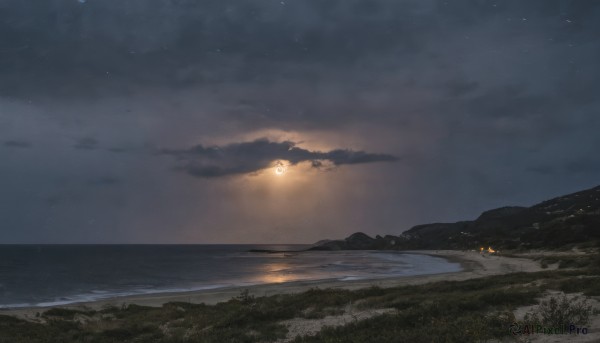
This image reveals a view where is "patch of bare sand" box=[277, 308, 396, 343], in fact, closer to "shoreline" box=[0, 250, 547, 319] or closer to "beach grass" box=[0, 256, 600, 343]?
"beach grass" box=[0, 256, 600, 343]

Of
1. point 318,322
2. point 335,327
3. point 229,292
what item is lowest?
point 229,292

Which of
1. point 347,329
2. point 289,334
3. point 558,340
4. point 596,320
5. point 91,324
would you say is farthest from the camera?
point 91,324

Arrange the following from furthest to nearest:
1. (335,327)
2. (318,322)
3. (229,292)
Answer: (229,292)
(318,322)
(335,327)

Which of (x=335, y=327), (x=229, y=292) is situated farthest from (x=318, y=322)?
(x=229, y=292)

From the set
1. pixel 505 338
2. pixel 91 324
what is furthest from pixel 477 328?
pixel 91 324

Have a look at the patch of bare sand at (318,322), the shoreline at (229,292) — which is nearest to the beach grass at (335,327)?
the patch of bare sand at (318,322)

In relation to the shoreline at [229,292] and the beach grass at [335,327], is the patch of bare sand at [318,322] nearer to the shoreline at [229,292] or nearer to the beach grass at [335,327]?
the beach grass at [335,327]

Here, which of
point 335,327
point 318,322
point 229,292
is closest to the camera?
point 335,327

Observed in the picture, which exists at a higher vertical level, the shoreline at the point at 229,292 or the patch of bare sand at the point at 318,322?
the patch of bare sand at the point at 318,322

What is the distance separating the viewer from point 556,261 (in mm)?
59562

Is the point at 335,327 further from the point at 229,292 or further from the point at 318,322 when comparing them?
the point at 229,292

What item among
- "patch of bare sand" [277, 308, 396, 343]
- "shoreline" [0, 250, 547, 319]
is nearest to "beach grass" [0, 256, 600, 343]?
"patch of bare sand" [277, 308, 396, 343]

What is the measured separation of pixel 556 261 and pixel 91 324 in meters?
57.2

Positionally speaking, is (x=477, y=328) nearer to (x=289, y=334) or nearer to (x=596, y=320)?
(x=596, y=320)
